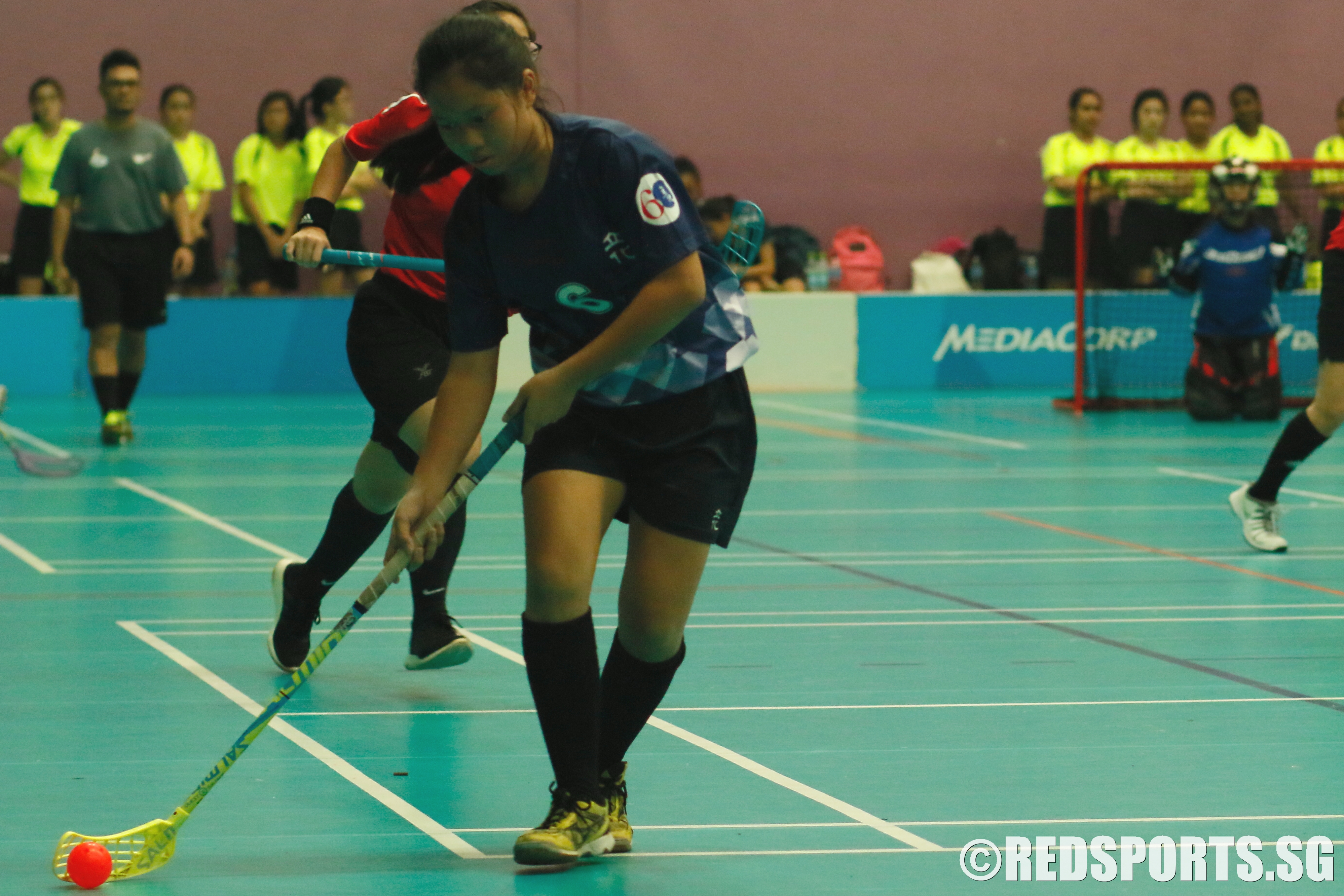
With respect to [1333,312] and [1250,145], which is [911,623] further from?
[1250,145]

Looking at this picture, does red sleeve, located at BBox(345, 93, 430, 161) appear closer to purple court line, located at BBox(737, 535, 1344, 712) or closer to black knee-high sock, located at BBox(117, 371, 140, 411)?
purple court line, located at BBox(737, 535, 1344, 712)

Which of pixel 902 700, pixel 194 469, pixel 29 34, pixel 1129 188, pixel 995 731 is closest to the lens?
pixel 995 731

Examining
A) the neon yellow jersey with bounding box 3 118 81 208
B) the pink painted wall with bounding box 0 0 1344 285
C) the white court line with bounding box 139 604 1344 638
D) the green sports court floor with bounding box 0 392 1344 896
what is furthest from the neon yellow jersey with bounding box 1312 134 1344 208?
the neon yellow jersey with bounding box 3 118 81 208

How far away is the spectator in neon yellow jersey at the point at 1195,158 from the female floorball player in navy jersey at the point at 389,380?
11872mm

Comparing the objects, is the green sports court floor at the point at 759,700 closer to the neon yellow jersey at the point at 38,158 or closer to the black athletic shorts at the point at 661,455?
the black athletic shorts at the point at 661,455

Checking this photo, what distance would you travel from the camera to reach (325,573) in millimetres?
5684

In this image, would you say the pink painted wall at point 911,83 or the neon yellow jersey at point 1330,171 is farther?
the pink painted wall at point 911,83

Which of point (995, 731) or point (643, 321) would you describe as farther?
point (995, 731)

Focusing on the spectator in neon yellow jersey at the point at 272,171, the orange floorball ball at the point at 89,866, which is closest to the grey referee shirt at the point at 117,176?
the spectator in neon yellow jersey at the point at 272,171

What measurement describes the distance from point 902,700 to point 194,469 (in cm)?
684

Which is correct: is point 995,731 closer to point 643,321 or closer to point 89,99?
point 643,321

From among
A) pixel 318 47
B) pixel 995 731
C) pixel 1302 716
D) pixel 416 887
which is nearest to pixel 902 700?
pixel 995 731

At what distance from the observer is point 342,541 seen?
5.65 m

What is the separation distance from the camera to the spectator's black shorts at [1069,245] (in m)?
16.9
